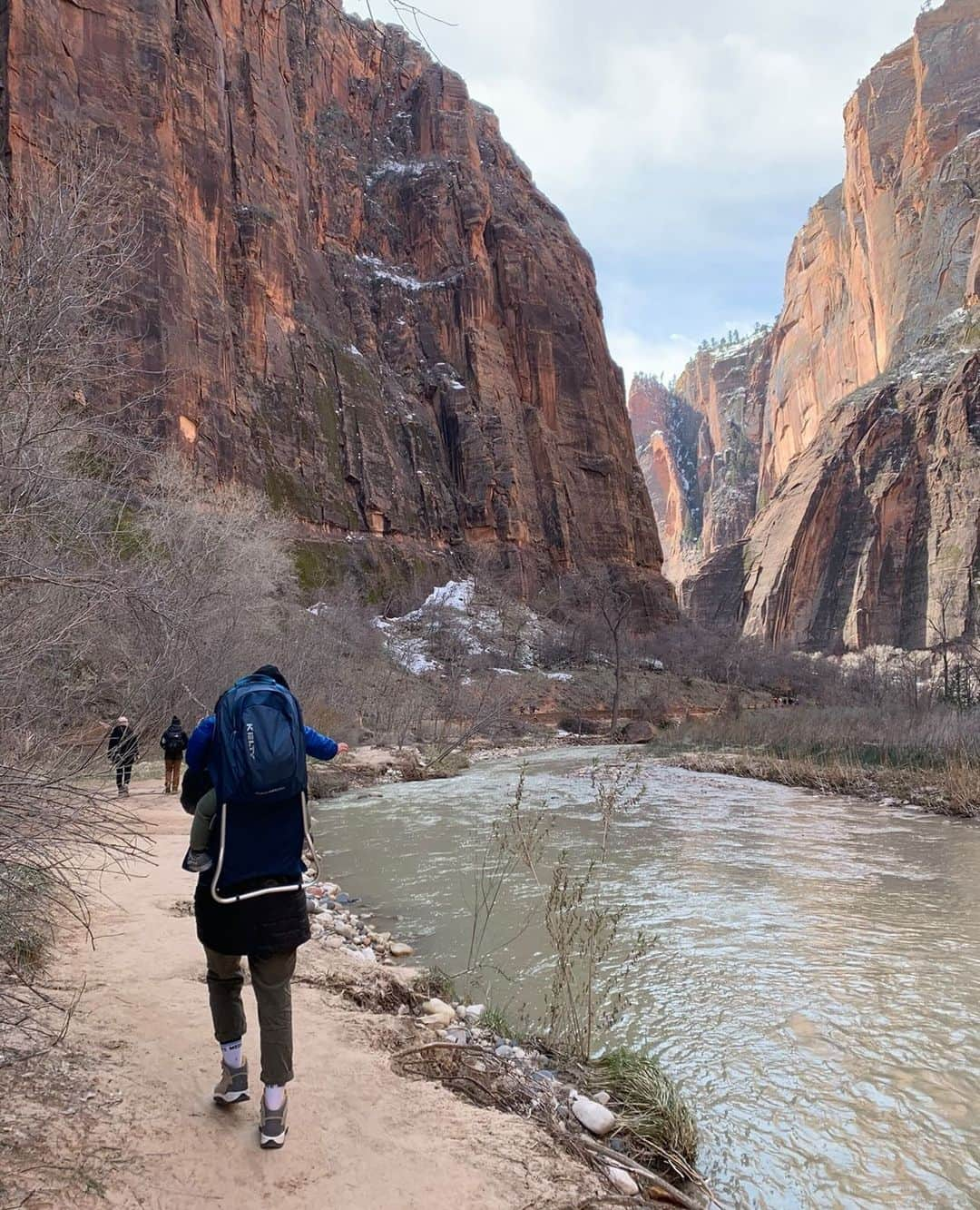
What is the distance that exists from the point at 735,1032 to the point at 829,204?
117383mm

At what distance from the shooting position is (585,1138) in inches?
109

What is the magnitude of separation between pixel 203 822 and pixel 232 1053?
84cm

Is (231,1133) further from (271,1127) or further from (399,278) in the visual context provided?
(399,278)

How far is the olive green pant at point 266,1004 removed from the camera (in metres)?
2.55

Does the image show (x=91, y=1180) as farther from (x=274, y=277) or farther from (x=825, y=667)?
(x=825, y=667)

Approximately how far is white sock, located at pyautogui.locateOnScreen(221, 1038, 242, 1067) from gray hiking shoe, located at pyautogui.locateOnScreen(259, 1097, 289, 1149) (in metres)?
0.22

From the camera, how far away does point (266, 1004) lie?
2.59m

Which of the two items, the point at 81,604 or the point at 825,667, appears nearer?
the point at 81,604

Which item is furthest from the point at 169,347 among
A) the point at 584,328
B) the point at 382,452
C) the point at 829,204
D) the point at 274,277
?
the point at 829,204

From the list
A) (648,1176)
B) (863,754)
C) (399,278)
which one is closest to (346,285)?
(399,278)

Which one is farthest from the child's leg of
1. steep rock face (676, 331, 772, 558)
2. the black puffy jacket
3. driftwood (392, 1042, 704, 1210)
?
steep rock face (676, 331, 772, 558)

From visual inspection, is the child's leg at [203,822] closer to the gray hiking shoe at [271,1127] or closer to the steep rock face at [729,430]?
the gray hiking shoe at [271,1127]

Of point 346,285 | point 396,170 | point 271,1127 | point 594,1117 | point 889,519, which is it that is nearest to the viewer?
point 271,1127

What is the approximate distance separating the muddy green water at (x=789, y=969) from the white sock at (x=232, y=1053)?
1.83 meters
